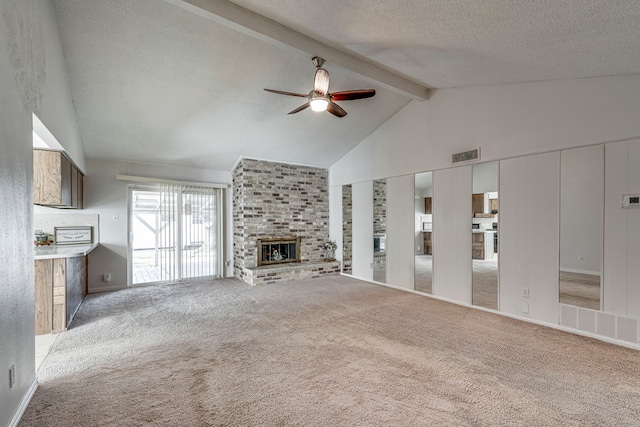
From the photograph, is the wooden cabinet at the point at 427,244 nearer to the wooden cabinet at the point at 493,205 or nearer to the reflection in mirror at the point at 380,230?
the reflection in mirror at the point at 380,230

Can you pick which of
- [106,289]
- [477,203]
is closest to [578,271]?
[477,203]

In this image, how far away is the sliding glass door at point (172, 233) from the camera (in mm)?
5859

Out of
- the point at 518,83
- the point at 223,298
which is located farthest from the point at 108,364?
the point at 518,83

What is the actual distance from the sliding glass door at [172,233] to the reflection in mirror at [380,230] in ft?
11.0

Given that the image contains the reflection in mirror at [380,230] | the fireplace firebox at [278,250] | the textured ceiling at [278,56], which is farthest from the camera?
the fireplace firebox at [278,250]

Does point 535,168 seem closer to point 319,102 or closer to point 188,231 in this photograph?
point 319,102

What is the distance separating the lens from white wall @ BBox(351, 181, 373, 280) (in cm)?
608

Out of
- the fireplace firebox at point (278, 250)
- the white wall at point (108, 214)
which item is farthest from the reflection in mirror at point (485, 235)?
the white wall at point (108, 214)

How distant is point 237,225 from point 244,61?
3566 millimetres

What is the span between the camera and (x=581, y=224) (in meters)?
3.34

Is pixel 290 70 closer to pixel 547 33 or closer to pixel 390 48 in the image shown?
pixel 390 48

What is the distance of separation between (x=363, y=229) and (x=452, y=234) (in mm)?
2019

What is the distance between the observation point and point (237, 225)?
21.0 feet

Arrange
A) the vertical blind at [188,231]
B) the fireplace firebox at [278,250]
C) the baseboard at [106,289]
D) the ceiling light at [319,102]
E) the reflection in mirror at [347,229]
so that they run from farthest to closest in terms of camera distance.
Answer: the reflection in mirror at [347,229] < the fireplace firebox at [278,250] < the vertical blind at [188,231] < the baseboard at [106,289] < the ceiling light at [319,102]
